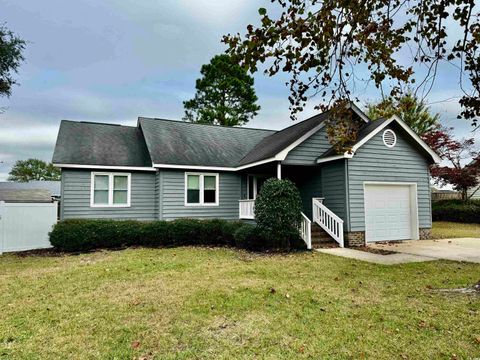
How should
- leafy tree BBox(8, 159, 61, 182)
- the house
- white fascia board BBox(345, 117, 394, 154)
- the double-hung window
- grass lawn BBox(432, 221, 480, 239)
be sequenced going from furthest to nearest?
leafy tree BBox(8, 159, 61, 182)
grass lawn BBox(432, 221, 480, 239)
the double-hung window
the house
white fascia board BBox(345, 117, 394, 154)

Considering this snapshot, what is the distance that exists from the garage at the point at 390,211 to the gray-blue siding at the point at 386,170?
0.30 m

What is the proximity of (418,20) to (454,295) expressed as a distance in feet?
16.4

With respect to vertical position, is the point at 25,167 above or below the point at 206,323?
above

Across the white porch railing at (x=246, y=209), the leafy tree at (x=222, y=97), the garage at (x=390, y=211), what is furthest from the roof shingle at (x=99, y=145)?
the leafy tree at (x=222, y=97)

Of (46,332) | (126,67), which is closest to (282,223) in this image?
(46,332)

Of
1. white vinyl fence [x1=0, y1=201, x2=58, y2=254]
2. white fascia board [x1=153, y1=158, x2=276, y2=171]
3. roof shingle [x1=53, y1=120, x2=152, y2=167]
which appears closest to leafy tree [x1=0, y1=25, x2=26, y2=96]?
roof shingle [x1=53, y1=120, x2=152, y2=167]

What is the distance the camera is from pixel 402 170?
44.0ft

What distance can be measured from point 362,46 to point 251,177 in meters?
10.1

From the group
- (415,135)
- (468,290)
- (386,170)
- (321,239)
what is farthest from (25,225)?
(415,135)

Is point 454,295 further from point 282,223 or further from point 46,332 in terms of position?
point 46,332

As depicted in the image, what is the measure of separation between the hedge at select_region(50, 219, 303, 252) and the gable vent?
5.56m

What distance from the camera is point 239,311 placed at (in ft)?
16.4

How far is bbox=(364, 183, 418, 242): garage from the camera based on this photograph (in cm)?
1290

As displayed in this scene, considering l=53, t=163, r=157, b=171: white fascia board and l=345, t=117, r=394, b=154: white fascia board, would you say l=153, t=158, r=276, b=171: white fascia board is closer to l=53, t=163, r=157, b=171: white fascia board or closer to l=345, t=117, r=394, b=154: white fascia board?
l=53, t=163, r=157, b=171: white fascia board
